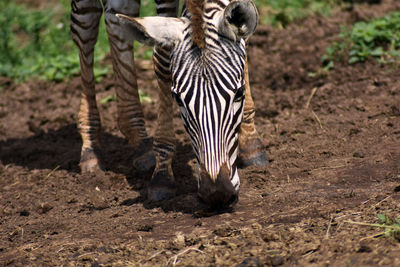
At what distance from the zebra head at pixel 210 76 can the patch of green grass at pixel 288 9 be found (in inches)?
249

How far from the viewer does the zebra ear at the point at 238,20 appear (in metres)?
4.70

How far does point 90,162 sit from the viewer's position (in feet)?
22.6

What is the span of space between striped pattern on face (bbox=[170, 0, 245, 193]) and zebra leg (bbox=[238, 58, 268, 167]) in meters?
1.41

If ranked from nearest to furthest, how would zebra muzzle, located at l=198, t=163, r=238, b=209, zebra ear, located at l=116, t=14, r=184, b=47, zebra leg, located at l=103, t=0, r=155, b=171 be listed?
zebra muzzle, located at l=198, t=163, r=238, b=209 < zebra ear, located at l=116, t=14, r=184, b=47 < zebra leg, located at l=103, t=0, r=155, b=171

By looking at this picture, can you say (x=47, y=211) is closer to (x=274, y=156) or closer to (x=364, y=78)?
(x=274, y=156)

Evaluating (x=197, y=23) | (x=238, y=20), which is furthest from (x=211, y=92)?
(x=238, y=20)

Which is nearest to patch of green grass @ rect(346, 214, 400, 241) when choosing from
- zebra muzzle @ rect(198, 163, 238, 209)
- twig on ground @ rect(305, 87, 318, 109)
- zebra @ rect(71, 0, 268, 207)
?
zebra muzzle @ rect(198, 163, 238, 209)

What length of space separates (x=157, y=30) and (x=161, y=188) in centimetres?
167

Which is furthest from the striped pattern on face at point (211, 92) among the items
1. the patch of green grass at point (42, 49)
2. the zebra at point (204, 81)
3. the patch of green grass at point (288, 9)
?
the patch of green grass at point (288, 9)

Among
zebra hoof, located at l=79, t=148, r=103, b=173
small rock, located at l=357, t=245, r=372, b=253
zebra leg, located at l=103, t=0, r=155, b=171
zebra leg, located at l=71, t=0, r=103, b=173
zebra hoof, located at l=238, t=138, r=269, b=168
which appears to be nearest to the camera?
small rock, located at l=357, t=245, r=372, b=253

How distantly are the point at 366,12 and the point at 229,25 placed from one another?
6.38 meters

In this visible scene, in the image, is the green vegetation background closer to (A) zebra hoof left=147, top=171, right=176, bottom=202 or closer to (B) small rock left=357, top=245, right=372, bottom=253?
(A) zebra hoof left=147, top=171, right=176, bottom=202

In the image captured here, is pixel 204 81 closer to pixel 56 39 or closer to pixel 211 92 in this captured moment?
pixel 211 92

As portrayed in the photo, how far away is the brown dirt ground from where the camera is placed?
13.7 ft
